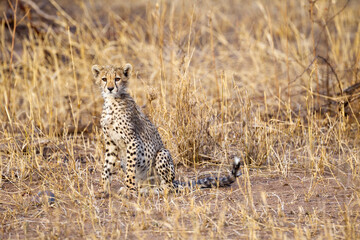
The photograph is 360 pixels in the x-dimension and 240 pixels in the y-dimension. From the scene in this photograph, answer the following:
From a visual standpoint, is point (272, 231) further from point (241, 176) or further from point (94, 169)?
point (94, 169)

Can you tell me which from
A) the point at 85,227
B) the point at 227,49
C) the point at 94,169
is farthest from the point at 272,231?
the point at 227,49

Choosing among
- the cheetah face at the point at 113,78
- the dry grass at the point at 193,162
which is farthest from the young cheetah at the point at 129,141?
the dry grass at the point at 193,162

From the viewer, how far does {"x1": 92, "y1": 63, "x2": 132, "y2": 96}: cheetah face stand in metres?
4.12

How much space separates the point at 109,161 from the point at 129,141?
10.0 inches

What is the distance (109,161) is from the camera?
14.0ft

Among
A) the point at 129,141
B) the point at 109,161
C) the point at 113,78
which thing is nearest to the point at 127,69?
the point at 113,78

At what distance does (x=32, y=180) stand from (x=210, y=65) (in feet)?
13.0

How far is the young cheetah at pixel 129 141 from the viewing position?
413 cm

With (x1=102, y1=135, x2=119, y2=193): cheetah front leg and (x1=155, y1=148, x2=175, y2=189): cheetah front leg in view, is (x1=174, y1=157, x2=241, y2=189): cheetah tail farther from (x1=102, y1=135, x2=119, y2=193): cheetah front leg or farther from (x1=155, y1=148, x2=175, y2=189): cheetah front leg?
(x1=102, y1=135, x2=119, y2=193): cheetah front leg

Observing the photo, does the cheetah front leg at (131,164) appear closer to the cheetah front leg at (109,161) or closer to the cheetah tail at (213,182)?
the cheetah front leg at (109,161)

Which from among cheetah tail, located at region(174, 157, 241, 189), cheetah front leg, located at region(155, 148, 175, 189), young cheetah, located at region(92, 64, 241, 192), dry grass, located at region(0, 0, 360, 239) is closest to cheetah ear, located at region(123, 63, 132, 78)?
young cheetah, located at region(92, 64, 241, 192)

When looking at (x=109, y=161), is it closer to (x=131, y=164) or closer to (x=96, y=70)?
(x=131, y=164)

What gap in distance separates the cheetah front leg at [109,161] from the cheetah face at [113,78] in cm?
38

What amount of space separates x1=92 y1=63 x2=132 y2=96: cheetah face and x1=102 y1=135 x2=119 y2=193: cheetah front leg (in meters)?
0.38
